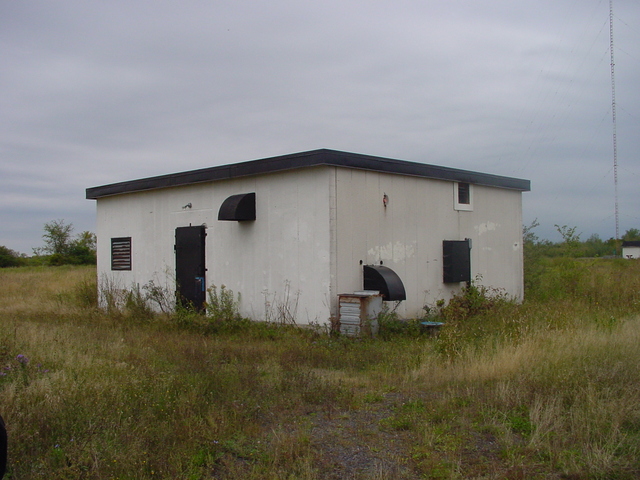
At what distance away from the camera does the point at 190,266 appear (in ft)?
46.3

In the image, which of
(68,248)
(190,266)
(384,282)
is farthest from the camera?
(68,248)

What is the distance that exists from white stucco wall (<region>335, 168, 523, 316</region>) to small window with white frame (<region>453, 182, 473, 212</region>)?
12 cm

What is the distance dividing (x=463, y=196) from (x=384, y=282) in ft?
14.2

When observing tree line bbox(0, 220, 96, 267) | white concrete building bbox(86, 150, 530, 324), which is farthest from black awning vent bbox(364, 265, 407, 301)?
tree line bbox(0, 220, 96, 267)

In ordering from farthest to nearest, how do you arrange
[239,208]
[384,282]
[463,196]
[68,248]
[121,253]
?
[68,248], [121,253], [463,196], [239,208], [384,282]

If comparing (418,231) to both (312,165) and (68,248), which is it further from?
(68,248)

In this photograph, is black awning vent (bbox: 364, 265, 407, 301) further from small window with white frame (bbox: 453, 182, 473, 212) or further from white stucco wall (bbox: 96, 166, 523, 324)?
small window with white frame (bbox: 453, 182, 473, 212)

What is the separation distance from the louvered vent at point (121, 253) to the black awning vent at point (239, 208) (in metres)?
4.81

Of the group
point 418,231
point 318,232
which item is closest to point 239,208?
point 318,232

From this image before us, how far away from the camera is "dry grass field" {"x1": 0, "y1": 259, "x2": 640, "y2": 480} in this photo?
15.7ft

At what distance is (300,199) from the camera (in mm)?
11789

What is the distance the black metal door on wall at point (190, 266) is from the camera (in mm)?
13909

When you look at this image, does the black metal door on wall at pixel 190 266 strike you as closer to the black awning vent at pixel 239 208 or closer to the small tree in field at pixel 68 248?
the black awning vent at pixel 239 208

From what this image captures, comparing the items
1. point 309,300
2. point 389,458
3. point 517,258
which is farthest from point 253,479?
point 517,258
